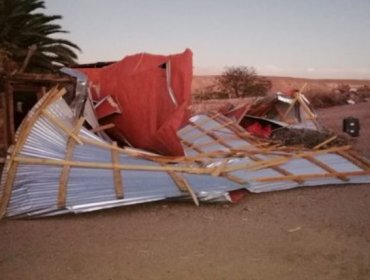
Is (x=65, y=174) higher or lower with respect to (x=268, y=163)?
higher

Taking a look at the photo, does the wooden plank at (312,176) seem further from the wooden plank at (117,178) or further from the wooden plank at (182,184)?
the wooden plank at (117,178)

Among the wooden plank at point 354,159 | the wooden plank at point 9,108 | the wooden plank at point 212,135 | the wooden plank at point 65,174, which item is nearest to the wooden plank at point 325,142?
the wooden plank at point 354,159

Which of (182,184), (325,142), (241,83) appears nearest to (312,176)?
(182,184)

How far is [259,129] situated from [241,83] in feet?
79.5

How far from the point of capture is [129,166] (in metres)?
6.76

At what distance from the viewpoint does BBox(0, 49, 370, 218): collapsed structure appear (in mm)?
6141

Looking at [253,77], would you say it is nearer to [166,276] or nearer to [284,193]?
[284,193]

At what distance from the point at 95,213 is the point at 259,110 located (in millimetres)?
7933

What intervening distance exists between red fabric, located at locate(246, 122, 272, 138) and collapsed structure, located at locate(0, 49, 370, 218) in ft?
8.70

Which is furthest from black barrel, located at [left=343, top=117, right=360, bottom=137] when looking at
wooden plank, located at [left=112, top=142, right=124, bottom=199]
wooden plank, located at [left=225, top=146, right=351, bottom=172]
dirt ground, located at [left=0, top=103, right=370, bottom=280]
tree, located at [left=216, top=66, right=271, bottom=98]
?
tree, located at [left=216, top=66, right=271, bottom=98]

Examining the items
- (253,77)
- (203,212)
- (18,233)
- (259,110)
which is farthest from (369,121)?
(253,77)

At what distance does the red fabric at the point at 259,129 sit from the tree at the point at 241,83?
2240 centimetres

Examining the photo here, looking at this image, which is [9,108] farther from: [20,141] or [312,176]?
[312,176]

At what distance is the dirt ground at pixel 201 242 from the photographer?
4371 millimetres
